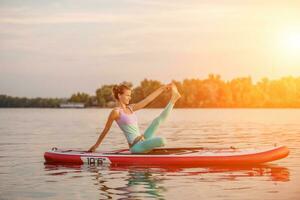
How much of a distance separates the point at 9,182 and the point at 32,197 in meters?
2.18

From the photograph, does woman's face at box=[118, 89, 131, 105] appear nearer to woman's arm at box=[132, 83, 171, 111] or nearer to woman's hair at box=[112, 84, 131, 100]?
woman's hair at box=[112, 84, 131, 100]

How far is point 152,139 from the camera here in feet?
49.6

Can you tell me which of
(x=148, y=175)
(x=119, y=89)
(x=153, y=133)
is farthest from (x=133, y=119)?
(x=148, y=175)

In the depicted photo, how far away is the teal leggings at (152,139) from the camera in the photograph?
1507 cm

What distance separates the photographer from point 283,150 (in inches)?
626

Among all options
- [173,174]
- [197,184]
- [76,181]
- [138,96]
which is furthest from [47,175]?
[138,96]

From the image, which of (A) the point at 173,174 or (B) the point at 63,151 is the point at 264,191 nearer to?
(A) the point at 173,174

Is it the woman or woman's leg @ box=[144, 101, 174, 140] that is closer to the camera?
the woman

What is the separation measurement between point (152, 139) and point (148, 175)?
108 centimetres

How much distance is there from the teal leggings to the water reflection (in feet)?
1.45

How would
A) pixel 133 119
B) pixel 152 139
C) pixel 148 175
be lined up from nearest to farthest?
pixel 148 175, pixel 152 139, pixel 133 119

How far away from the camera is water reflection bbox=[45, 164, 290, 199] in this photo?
12078mm

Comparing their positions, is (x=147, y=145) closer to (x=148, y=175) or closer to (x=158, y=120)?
(x=158, y=120)

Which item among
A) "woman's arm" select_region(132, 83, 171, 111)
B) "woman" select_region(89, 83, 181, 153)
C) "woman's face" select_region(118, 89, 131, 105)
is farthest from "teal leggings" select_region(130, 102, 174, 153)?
"woman's face" select_region(118, 89, 131, 105)
